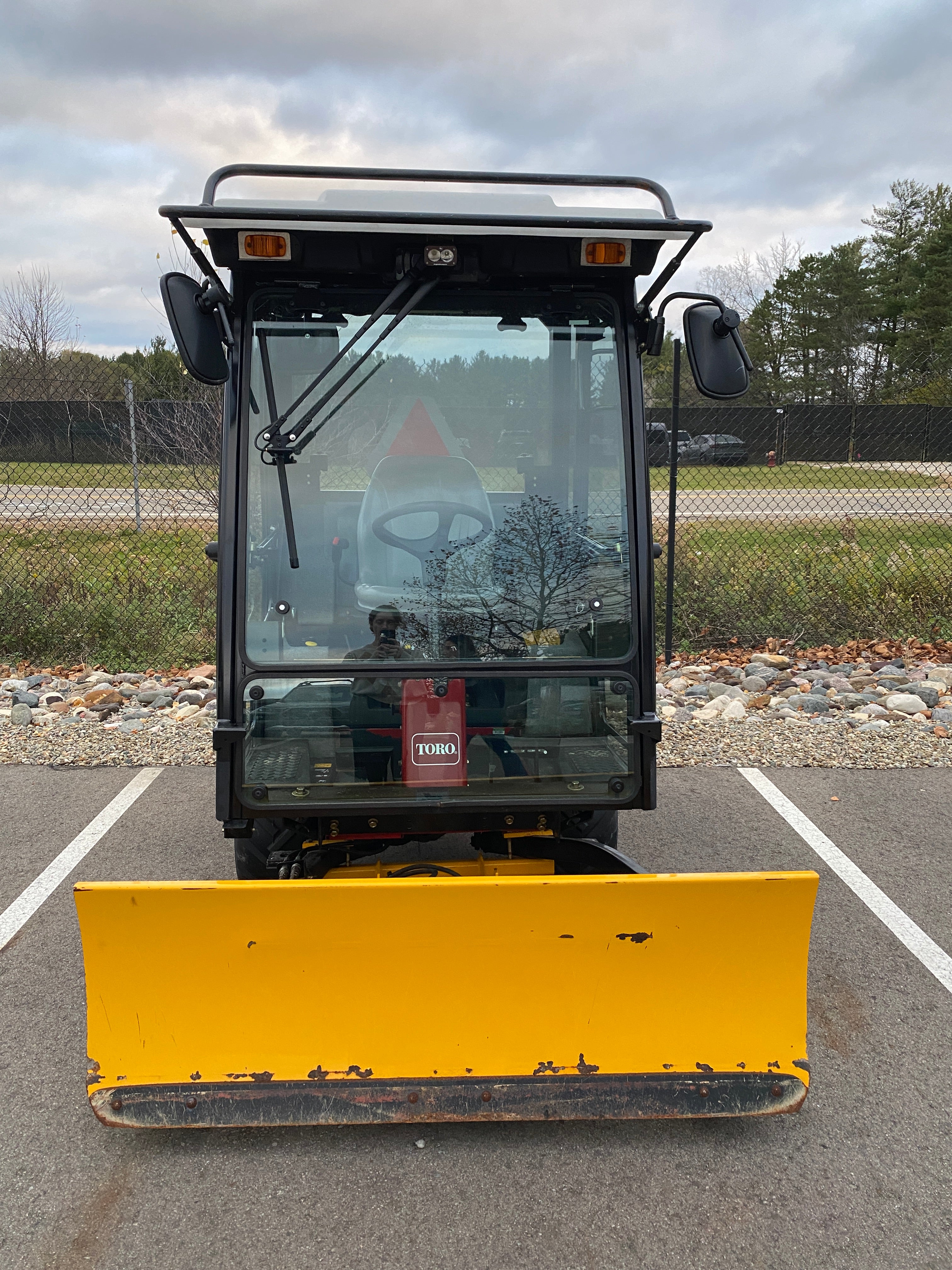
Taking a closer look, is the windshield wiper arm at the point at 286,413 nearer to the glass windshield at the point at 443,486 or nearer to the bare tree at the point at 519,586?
the glass windshield at the point at 443,486

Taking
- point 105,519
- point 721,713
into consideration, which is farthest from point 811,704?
point 105,519

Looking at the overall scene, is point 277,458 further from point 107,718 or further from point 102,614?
point 102,614

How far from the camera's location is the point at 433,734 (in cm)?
263

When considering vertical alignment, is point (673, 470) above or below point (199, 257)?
below

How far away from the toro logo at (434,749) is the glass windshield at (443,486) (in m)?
0.23

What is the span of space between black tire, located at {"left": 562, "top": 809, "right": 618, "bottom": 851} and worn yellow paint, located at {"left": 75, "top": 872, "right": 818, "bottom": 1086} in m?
0.68

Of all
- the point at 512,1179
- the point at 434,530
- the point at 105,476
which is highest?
the point at 105,476

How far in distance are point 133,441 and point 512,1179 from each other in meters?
7.80

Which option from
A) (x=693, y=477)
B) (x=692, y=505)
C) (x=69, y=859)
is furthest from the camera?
(x=692, y=505)

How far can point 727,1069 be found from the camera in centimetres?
234

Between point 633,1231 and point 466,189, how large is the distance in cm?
277

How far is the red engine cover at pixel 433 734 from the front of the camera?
263cm

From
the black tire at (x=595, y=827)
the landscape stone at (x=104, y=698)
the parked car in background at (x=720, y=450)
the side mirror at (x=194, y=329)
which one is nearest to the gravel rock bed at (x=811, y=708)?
the black tire at (x=595, y=827)

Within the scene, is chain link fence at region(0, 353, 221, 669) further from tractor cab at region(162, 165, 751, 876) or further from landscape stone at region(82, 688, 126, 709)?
tractor cab at region(162, 165, 751, 876)
